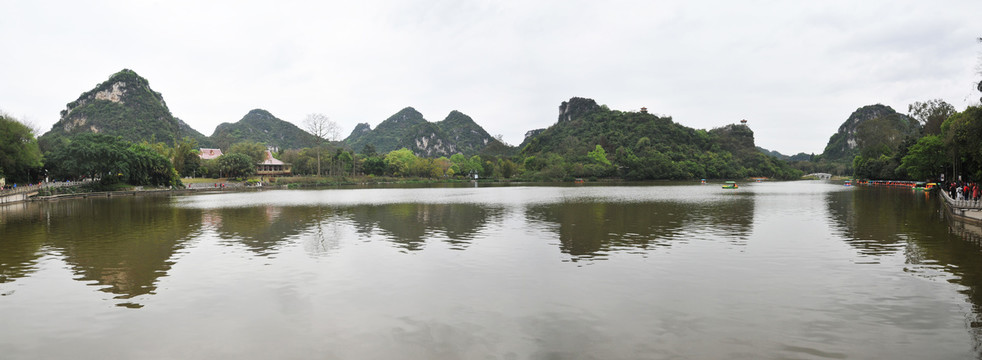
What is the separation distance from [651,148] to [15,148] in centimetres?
12603

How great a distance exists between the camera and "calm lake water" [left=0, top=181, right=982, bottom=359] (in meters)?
7.38

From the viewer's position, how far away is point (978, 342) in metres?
7.21

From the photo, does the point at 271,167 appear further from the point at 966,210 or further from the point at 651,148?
the point at 966,210

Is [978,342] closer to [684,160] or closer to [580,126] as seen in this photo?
[684,160]

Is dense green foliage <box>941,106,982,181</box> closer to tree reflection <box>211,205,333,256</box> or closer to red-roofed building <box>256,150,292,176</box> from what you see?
tree reflection <box>211,205,333,256</box>

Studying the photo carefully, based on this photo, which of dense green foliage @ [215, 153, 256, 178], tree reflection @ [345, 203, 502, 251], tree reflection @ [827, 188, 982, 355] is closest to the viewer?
tree reflection @ [827, 188, 982, 355]

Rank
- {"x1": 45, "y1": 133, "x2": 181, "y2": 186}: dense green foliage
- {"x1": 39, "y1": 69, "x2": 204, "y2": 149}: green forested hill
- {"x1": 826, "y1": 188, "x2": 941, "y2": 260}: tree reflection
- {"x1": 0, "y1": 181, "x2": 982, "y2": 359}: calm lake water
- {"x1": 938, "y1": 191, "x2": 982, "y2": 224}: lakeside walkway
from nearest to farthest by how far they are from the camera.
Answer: {"x1": 0, "y1": 181, "x2": 982, "y2": 359}: calm lake water → {"x1": 826, "y1": 188, "x2": 941, "y2": 260}: tree reflection → {"x1": 938, "y1": 191, "x2": 982, "y2": 224}: lakeside walkway → {"x1": 45, "y1": 133, "x2": 181, "y2": 186}: dense green foliage → {"x1": 39, "y1": 69, "x2": 204, "y2": 149}: green forested hill

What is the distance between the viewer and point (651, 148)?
137 metres

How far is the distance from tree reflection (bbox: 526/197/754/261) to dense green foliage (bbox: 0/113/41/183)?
161 ft

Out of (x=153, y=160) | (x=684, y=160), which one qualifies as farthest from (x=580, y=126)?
(x=153, y=160)

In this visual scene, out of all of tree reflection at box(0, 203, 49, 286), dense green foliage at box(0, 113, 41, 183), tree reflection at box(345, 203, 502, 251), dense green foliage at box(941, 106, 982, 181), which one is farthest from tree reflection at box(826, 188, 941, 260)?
dense green foliage at box(0, 113, 41, 183)

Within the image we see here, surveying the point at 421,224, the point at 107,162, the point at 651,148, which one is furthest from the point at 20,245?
the point at 651,148

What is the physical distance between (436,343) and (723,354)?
13.4 ft

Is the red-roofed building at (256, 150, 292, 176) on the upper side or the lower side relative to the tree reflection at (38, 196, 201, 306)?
upper
